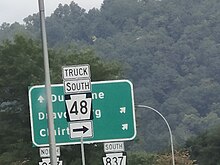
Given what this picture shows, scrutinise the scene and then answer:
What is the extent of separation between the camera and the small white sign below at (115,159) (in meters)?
22.6

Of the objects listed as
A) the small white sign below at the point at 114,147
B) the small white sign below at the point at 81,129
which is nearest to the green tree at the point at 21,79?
the small white sign below at the point at 114,147

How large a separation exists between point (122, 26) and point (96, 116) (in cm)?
14246

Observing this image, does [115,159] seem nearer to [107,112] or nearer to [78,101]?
[107,112]

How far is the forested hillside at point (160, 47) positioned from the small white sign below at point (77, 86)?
74.0 m

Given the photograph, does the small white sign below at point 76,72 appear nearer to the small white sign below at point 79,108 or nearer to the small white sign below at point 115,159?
the small white sign below at point 79,108

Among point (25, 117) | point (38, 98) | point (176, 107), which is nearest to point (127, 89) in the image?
point (38, 98)

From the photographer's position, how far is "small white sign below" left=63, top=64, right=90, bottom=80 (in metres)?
15.5

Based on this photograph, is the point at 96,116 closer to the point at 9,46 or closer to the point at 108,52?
the point at 9,46

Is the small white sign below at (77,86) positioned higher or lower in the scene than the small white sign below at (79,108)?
higher

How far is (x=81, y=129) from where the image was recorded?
15.2 metres

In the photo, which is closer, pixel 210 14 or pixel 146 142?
pixel 146 142

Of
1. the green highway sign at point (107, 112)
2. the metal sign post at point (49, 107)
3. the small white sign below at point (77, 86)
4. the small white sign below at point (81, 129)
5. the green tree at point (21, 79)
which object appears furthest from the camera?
the green tree at point (21, 79)

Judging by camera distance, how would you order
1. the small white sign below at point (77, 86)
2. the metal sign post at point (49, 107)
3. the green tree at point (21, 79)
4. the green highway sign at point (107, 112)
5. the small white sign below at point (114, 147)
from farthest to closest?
the green tree at point (21, 79)
the small white sign below at point (114, 147)
the green highway sign at point (107, 112)
the small white sign below at point (77, 86)
the metal sign post at point (49, 107)

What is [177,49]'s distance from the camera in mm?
141500
